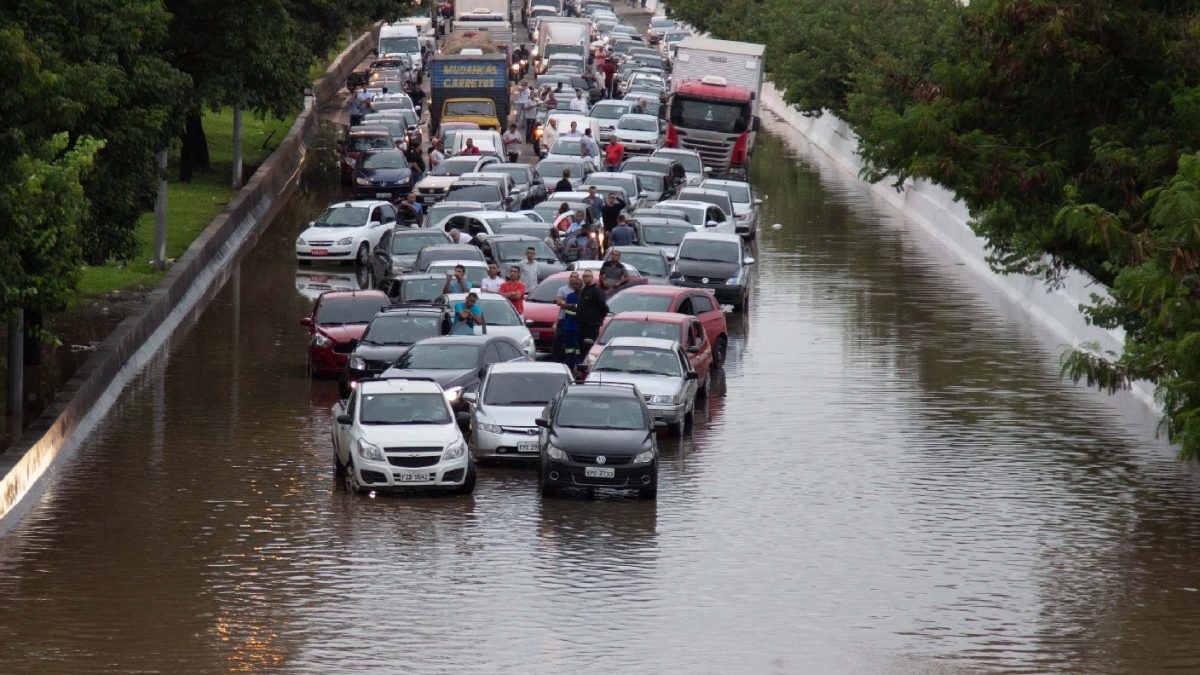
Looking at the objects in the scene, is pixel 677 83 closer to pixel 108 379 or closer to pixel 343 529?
pixel 108 379

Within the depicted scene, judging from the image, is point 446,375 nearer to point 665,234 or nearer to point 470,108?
point 665,234

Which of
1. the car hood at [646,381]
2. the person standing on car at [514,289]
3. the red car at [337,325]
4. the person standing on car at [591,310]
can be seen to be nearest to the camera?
the car hood at [646,381]

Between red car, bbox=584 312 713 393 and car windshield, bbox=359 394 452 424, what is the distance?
596 centimetres

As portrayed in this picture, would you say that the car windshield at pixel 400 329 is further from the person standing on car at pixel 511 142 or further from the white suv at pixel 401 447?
the person standing on car at pixel 511 142

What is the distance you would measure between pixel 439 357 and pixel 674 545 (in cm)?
771

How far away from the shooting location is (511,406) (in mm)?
25797

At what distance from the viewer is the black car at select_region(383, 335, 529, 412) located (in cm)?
2753

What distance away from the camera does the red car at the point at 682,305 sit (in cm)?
3331

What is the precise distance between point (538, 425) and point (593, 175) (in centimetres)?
2710

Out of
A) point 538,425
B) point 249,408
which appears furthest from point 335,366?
point 538,425

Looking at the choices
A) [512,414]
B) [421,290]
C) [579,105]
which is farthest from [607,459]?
[579,105]

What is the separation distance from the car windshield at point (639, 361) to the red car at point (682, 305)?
458cm

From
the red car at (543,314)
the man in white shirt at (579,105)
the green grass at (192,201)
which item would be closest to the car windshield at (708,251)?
the red car at (543,314)

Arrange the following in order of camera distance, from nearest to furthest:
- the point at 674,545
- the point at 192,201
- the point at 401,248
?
the point at 674,545 < the point at 401,248 < the point at 192,201
